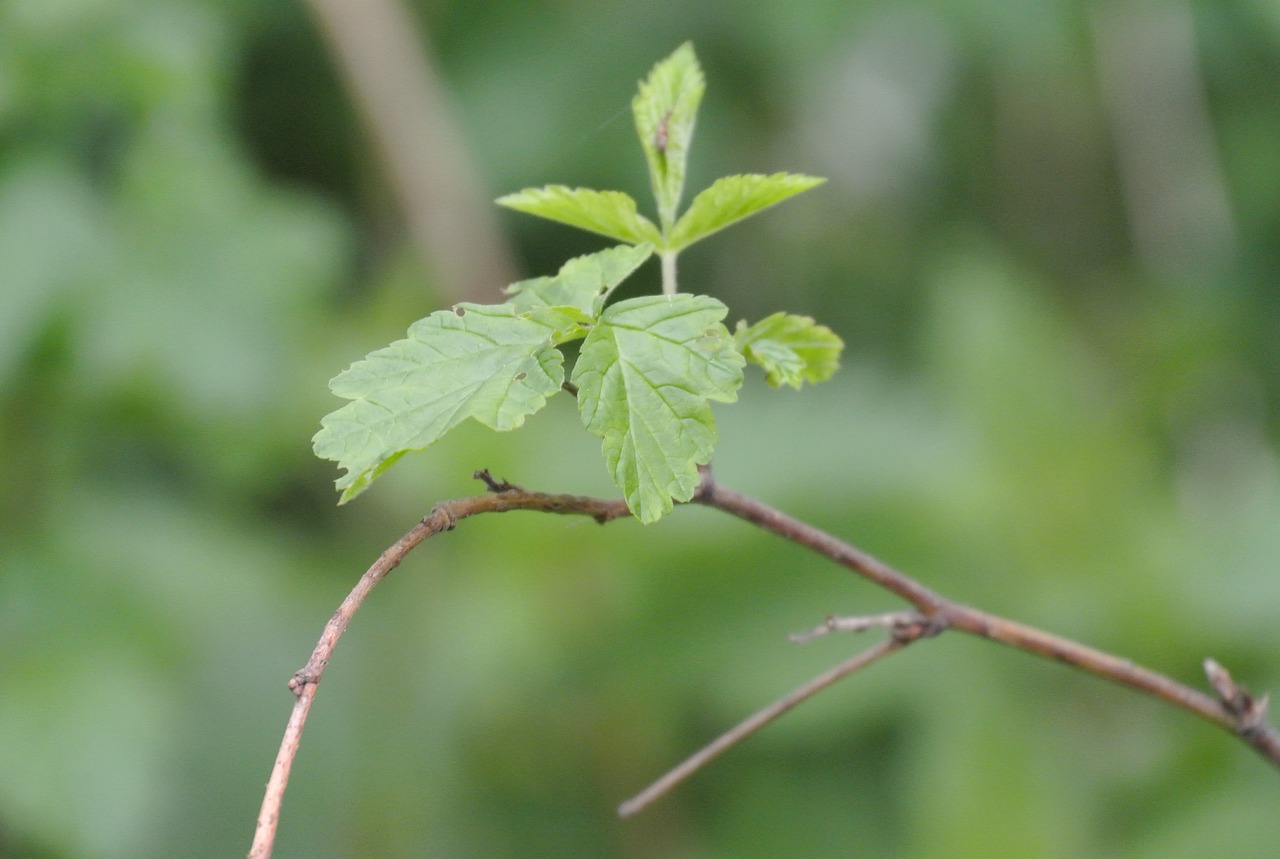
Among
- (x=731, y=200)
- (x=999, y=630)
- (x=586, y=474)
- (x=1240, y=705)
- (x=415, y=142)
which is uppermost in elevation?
(x=731, y=200)

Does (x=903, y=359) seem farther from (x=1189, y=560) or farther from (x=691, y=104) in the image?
(x=691, y=104)

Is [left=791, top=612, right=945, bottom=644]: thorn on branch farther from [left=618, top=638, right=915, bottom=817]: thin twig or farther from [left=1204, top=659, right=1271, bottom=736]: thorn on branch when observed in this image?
Result: [left=1204, top=659, right=1271, bottom=736]: thorn on branch

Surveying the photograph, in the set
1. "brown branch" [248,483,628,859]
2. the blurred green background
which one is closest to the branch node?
"brown branch" [248,483,628,859]

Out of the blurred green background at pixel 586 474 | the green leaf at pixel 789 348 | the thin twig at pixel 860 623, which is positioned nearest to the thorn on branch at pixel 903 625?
the thin twig at pixel 860 623

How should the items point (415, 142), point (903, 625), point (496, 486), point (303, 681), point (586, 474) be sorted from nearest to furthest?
1. point (303, 681)
2. point (496, 486)
3. point (903, 625)
4. point (586, 474)
5. point (415, 142)

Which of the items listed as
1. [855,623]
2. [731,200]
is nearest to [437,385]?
[731,200]

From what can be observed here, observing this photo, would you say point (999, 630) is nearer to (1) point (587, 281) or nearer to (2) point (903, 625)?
(2) point (903, 625)

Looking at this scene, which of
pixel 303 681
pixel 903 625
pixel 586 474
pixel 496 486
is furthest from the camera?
pixel 586 474

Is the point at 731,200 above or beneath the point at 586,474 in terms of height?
above
